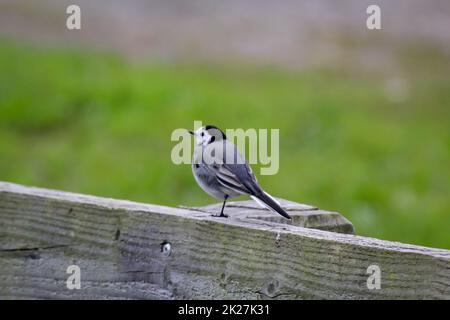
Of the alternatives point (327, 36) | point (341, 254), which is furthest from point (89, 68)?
point (341, 254)

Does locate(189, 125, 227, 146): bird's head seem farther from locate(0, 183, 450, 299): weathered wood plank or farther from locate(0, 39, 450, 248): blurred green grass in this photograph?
locate(0, 39, 450, 248): blurred green grass

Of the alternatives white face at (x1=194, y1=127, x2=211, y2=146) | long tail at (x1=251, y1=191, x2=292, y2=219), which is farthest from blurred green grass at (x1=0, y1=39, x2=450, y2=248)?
long tail at (x1=251, y1=191, x2=292, y2=219)

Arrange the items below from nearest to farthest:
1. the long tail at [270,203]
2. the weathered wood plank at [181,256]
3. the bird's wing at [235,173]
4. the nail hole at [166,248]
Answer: the weathered wood plank at [181,256]
the nail hole at [166,248]
the long tail at [270,203]
the bird's wing at [235,173]

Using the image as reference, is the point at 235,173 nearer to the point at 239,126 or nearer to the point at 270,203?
the point at 270,203

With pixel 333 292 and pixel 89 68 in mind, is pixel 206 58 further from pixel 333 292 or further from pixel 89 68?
pixel 333 292

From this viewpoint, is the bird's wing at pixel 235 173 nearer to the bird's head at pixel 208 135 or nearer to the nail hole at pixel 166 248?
the bird's head at pixel 208 135

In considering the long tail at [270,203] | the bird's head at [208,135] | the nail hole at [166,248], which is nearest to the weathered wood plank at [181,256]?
the nail hole at [166,248]
